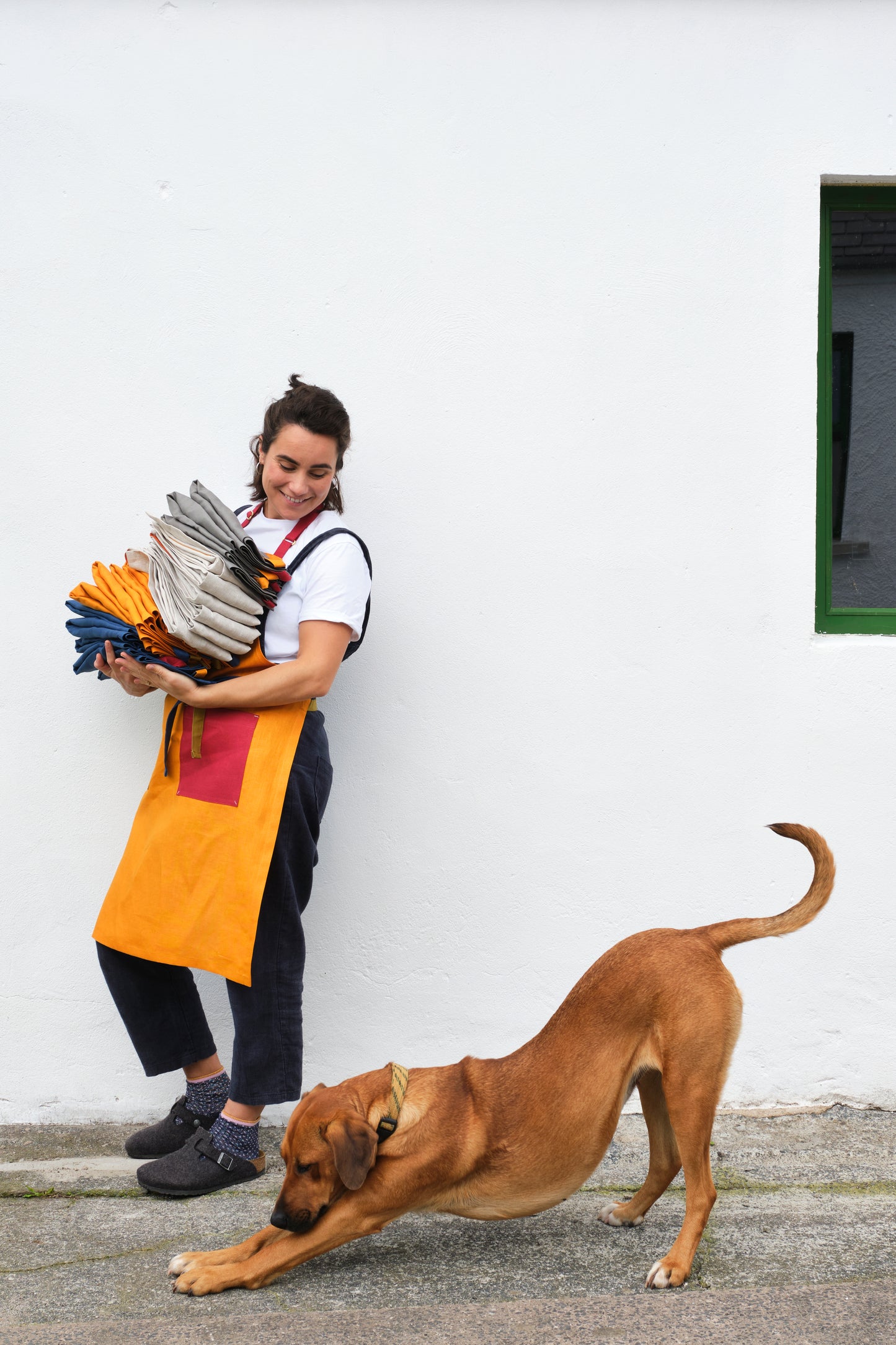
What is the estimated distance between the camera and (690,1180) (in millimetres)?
2469

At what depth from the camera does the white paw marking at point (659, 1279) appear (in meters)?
2.42

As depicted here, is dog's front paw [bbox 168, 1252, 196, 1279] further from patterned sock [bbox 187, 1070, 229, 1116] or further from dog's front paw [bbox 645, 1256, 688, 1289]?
dog's front paw [bbox 645, 1256, 688, 1289]

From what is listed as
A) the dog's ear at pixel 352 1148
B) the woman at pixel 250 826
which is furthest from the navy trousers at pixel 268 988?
the dog's ear at pixel 352 1148

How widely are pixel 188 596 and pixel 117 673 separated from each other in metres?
0.38

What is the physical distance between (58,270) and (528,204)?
1499 millimetres

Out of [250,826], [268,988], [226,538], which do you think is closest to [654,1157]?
[268,988]

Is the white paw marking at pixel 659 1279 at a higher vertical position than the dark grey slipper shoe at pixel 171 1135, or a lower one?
higher

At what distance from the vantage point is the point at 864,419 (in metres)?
3.66

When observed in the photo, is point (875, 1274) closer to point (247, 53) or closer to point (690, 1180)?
point (690, 1180)

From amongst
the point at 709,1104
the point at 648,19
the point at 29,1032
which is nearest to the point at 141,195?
the point at 648,19

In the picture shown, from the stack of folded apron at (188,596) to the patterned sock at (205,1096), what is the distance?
4.04 ft

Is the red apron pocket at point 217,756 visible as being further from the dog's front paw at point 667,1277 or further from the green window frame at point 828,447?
the green window frame at point 828,447

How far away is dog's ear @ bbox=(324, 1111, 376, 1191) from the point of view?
230 cm

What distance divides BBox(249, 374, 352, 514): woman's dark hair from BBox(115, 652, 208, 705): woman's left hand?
692 millimetres
